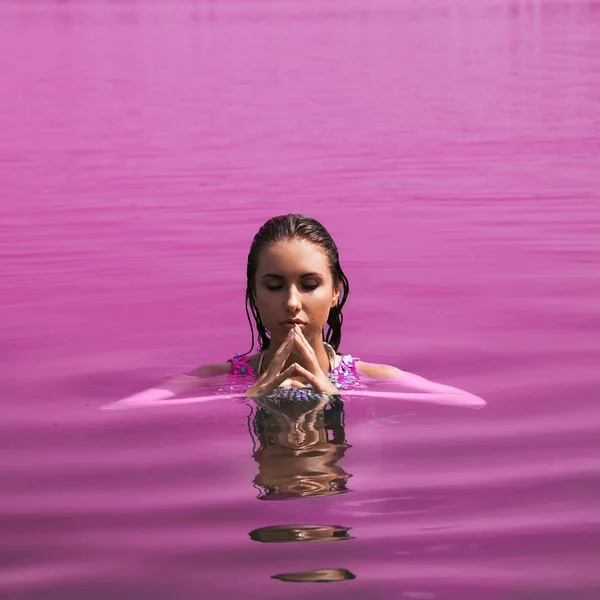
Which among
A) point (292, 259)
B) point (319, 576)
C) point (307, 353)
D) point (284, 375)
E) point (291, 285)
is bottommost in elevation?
point (319, 576)

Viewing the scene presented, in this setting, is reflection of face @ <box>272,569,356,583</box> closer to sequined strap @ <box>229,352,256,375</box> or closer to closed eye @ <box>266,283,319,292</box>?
closed eye @ <box>266,283,319,292</box>

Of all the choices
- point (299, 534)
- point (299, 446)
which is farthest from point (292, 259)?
point (299, 534)

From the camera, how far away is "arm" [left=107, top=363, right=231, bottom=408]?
7871 mm

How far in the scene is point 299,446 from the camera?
6.76 metres

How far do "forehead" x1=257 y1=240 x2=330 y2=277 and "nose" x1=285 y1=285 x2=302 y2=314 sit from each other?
0.10 m

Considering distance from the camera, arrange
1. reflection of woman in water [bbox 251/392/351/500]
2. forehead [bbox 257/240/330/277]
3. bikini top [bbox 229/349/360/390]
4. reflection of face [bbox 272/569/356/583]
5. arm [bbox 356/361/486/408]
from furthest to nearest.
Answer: bikini top [bbox 229/349/360/390]
arm [bbox 356/361/486/408]
forehead [bbox 257/240/330/277]
reflection of woman in water [bbox 251/392/351/500]
reflection of face [bbox 272/569/356/583]

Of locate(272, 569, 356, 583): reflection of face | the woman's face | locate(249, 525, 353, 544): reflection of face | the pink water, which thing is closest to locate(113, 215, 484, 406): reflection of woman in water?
the woman's face

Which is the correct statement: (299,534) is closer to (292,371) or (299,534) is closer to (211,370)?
(292,371)

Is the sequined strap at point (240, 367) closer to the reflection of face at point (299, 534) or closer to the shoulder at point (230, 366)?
the shoulder at point (230, 366)

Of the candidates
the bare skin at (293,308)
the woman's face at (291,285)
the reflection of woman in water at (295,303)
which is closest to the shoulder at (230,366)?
the reflection of woman in water at (295,303)

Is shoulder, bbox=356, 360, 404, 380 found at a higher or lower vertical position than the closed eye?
lower

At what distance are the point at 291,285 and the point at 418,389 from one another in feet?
4.17

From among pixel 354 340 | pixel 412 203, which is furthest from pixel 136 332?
pixel 412 203

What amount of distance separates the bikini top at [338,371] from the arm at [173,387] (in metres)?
0.09
